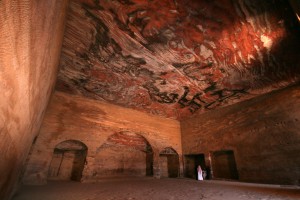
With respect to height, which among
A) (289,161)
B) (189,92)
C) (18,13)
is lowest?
(289,161)

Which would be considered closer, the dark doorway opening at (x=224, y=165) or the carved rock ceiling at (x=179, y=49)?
the carved rock ceiling at (x=179, y=49)

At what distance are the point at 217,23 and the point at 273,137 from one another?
5.44m

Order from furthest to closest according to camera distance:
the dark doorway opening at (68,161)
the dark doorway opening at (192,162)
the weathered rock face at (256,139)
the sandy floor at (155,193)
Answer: the dark doorway opening at (192,162) < the dark doorway opening at (68,161) < the weathered rock face at (256,139) < the sandy floor at (155,193)

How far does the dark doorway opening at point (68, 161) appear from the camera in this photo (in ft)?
22.2

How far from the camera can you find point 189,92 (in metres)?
7.27

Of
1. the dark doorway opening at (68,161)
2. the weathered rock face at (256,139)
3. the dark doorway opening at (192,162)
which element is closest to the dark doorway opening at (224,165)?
the weathered rock face at (256,139)

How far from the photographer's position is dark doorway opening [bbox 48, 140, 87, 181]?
6.77m

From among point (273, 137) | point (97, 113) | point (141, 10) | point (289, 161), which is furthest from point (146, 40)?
point (289, 161)

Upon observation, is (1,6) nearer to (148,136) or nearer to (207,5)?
(207,5)

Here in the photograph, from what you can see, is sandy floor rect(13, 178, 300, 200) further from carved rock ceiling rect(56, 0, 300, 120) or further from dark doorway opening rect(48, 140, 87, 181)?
carved rock ceiling rect(56, 0, 300, 120)

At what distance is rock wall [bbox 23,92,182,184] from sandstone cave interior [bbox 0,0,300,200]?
0.05 metres

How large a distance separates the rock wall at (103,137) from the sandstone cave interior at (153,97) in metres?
0.05

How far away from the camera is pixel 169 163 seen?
10.2 m

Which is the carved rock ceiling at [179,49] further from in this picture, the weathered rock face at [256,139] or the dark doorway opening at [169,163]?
the dark doorway opening at [169,163]
